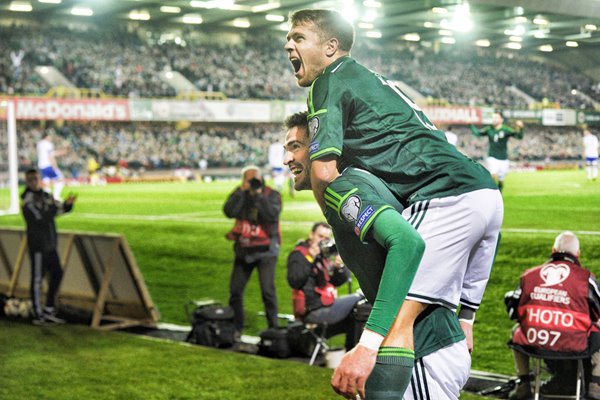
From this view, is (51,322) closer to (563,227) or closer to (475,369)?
(475,369)

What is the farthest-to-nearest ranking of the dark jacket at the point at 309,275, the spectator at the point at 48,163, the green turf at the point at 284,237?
the spectator at the point at 48,163 < the green turf at the point at 284,237 < the dark jacket at the point at 309,275

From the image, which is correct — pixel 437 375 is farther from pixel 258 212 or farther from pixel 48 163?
pixel 48 163

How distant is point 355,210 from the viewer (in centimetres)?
235

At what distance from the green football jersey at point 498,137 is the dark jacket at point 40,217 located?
6.70 m

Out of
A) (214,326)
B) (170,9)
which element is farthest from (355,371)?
(170,9)

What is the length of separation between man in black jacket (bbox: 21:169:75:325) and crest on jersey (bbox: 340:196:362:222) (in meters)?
9.36

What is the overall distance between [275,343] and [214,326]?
0.95 meters

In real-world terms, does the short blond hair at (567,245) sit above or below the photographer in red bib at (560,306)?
above

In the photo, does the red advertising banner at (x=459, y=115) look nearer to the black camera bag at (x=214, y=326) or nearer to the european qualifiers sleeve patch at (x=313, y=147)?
the black camera bag at (x=214, y=326)

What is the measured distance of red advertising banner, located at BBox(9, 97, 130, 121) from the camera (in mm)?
36438

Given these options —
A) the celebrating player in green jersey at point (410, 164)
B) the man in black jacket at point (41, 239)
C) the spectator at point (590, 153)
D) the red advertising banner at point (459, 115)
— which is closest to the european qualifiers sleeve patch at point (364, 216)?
the celebrating player in green jersey at point (410, 164)

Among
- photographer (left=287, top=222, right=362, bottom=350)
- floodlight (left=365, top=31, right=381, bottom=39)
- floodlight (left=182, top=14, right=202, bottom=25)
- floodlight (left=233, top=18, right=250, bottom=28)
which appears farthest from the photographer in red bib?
floodlight (left=182, top=14, right=202, bottom=25)

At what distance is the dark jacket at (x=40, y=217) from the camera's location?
11.2 m

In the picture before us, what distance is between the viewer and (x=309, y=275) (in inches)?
343
